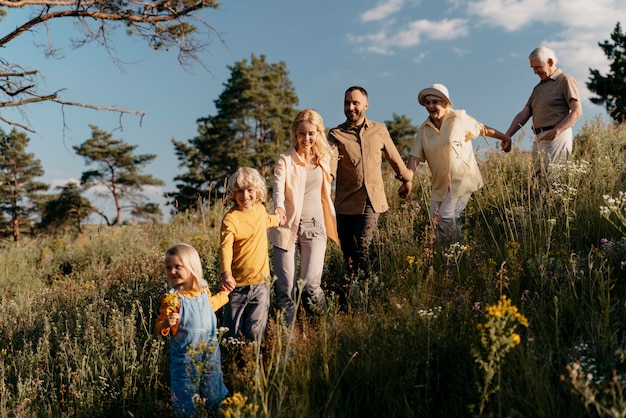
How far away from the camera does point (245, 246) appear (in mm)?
3986

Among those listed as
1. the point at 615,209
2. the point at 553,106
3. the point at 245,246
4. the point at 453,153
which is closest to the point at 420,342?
the point at 245,246

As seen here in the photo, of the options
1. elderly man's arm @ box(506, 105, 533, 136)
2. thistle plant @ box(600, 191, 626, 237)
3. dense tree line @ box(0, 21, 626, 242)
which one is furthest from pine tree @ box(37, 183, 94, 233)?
thistle plant @ box(600, 191, 626, 237)

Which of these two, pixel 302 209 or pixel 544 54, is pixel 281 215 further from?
pixel 544 54

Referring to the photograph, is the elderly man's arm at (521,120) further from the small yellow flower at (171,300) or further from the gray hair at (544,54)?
the small yellow flower at (171,300)

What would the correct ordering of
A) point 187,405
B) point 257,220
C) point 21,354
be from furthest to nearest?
point 21,354 → point 257,220 → point 187,405

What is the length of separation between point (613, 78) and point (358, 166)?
89.3ft

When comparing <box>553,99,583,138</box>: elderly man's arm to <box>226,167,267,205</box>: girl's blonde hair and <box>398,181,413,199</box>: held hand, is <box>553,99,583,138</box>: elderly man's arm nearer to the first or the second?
<box>398,181,413,199</box>: held hand

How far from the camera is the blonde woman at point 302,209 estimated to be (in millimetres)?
4301

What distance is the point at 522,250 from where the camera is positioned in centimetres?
459

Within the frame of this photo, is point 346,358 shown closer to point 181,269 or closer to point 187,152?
point 181,269

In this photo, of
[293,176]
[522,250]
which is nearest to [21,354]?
[293,176]

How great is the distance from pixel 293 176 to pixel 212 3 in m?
6.14

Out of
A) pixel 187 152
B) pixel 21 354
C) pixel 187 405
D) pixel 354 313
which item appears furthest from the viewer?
pixel 187 152

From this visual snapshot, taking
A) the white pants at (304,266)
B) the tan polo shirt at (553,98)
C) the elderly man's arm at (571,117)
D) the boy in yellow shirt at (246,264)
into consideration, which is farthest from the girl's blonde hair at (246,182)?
the tan polo shirt at (553,98)
